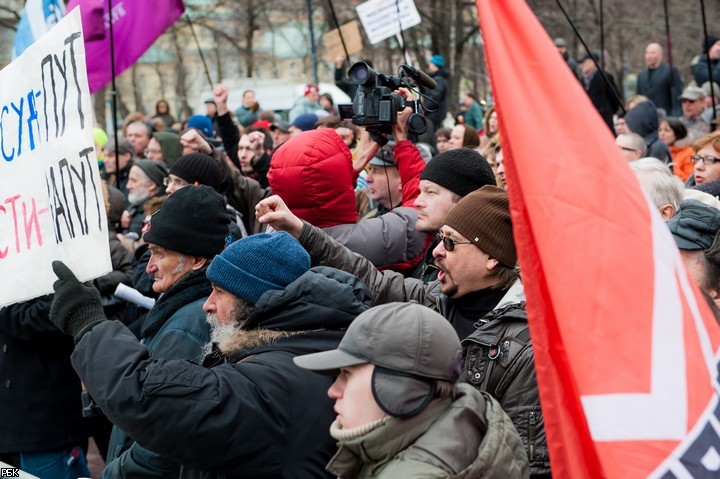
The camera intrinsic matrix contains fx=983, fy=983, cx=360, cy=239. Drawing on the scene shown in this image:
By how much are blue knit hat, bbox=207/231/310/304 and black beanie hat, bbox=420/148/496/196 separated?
131cm

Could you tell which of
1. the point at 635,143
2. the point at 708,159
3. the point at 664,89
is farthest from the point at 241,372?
the point at 664,89

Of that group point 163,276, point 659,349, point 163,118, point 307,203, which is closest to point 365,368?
point 659,349

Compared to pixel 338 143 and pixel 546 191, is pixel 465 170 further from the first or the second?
pixel 546 191

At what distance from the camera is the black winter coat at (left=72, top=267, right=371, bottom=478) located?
8.08 ft

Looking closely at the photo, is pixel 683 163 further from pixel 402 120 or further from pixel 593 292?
pixel 593 292

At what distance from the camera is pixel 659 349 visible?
1.92 m

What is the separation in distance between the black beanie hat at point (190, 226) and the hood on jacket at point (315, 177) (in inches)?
18.7

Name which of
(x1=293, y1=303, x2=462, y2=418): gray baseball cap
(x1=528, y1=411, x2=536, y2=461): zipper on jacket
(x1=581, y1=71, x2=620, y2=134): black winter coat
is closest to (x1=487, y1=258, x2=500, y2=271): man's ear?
(x1=528, y1=411, x2=536, y2=461): zipper on jacket

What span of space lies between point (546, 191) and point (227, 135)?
6.14 m

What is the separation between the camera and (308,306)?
9.11ft

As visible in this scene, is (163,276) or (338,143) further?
(338,143)

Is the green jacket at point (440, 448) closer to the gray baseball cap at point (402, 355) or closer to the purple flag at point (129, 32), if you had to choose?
the gray baseball cap at point (402, 355)

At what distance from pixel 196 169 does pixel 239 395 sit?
325cm

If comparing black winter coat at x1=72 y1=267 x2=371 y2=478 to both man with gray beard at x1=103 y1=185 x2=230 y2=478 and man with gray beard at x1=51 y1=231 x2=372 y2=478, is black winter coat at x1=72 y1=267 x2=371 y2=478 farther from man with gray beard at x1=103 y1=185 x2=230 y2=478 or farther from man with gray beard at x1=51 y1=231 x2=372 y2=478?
man with gray beard at x1=103 y1=185 x2=230 y2=478
